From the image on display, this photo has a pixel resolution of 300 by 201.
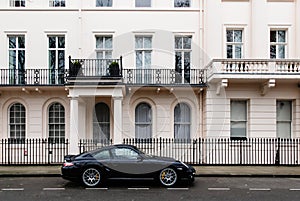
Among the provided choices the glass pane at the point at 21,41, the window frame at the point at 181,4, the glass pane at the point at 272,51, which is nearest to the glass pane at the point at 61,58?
the glass pane at the point at 21,41

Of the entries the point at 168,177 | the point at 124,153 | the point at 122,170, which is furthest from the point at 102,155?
the point at 168,177

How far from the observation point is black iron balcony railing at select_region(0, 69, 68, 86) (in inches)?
682

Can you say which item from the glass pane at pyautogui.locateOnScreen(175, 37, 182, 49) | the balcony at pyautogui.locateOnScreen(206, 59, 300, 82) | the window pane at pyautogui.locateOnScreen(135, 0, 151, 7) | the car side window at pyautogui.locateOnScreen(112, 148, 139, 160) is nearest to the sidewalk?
the car side window at pyautogui.locateOnScreen(112, 148, 139, 160)

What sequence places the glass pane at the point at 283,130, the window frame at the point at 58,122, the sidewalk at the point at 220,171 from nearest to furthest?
the sidewalk at the point at 220,171
the glass pane at the point at 283,130
the window frame at the point at 58,122

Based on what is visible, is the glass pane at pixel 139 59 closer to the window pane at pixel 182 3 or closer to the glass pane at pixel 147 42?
the glass pane at pixel 147 42

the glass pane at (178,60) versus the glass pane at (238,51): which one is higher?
the glass pane at (238,51)

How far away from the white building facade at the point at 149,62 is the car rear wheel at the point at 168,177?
22.2ft

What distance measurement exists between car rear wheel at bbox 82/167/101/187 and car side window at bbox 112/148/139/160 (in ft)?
2.64

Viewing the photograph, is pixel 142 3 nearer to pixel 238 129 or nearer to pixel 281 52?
pixel 281 52

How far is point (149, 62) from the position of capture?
1806 cm

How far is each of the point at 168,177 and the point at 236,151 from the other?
7.16 meters

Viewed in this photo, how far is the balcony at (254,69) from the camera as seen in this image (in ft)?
52.2

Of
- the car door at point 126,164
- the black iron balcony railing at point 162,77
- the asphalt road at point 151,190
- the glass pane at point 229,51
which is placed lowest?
the asphalt road at point 151,190

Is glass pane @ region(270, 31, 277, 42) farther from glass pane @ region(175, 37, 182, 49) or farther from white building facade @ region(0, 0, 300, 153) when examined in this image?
glass pane @ region(175, 37, 182, 49)
